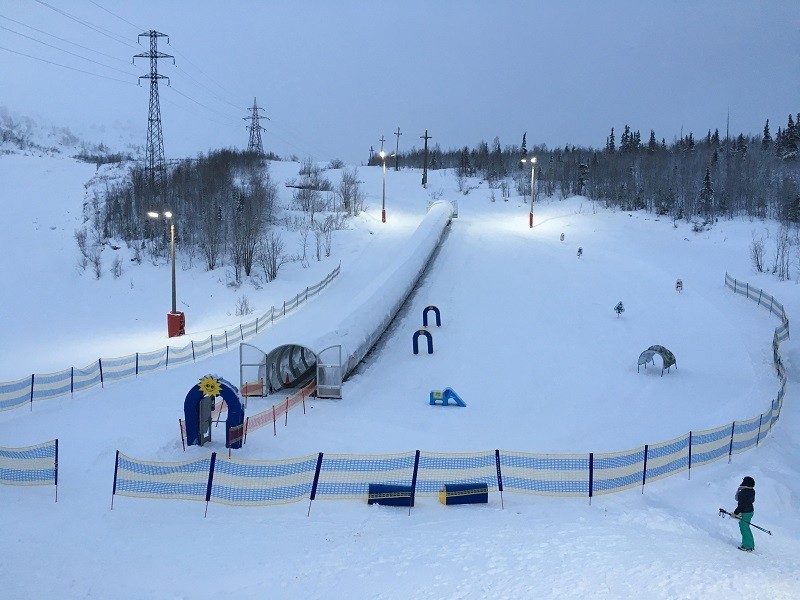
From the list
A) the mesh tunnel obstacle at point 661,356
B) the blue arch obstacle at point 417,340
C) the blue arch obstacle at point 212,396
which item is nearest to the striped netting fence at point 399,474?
the blue arch obstacle at point 212,396

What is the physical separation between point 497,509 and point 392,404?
27.3 ft

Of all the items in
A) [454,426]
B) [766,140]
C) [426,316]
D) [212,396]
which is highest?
[766,140]

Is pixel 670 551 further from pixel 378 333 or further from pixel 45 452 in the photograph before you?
pixel 378 333

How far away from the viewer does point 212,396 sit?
50.4 feet

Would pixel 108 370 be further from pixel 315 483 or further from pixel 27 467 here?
pixel 315 483

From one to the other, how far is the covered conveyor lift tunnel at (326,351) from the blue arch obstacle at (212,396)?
4571mm

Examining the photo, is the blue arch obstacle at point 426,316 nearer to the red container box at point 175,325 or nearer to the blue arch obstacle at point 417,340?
the blue arch obstacle at point 417,340

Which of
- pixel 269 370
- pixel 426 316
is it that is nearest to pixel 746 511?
pixel 269 370

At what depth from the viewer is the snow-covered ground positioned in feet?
31.6

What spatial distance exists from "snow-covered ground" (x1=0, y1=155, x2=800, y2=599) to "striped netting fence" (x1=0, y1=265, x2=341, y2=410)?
3.32 feet

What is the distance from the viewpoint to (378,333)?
26.0m

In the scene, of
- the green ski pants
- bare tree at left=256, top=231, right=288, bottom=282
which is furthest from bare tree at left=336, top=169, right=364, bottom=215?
the green ski pants

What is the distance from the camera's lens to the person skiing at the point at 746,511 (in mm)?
10789

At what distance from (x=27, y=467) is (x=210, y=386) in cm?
408
